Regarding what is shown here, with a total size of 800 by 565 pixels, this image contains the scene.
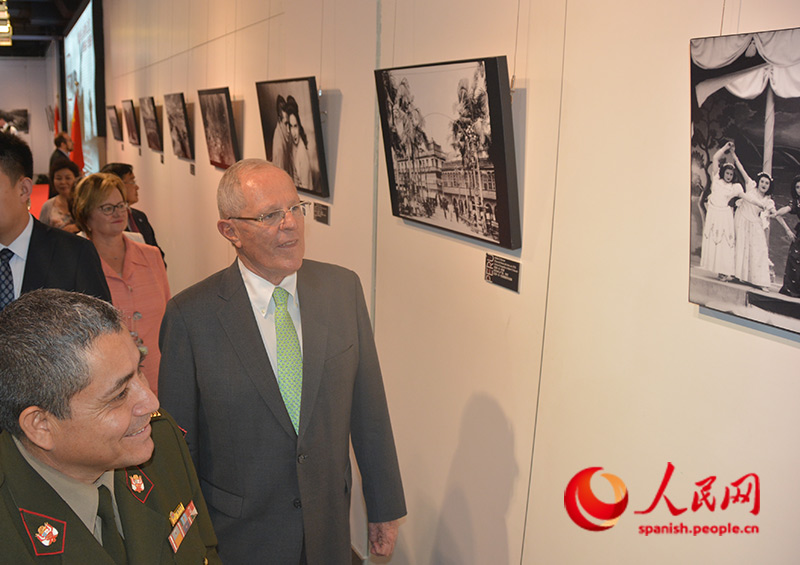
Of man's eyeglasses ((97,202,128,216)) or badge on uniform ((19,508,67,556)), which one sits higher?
man's eyeglasses ((97,202,128,216))

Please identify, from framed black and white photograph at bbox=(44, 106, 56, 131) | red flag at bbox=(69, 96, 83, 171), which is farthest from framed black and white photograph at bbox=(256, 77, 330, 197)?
framed black and white photograph at bbox=(44, 106, 56, 131)

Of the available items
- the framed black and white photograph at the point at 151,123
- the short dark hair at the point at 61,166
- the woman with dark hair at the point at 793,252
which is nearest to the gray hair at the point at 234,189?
the woman with dark hair at the point at 793,252

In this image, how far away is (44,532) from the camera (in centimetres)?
146

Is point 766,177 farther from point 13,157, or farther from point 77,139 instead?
point 77,139

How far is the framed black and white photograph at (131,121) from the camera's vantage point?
40.0 ft

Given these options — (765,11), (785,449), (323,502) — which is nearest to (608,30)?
(765,11)

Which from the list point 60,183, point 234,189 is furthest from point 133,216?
point 234,189

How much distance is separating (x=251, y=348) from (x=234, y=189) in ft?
1.87

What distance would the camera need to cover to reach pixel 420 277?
3.51m

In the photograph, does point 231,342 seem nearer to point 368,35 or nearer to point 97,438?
point 97,438

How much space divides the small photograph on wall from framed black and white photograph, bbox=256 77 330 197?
2.95 metres

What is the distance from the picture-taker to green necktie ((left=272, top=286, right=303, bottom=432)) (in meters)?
2.43

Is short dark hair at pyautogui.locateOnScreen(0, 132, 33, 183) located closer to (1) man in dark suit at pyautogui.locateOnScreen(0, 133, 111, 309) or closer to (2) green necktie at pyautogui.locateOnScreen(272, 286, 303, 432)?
(1) man in dark suit at pyautogui.locateOnScreen(0, 133, 111, 309)

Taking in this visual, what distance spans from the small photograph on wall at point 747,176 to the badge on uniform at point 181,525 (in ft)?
5.01
